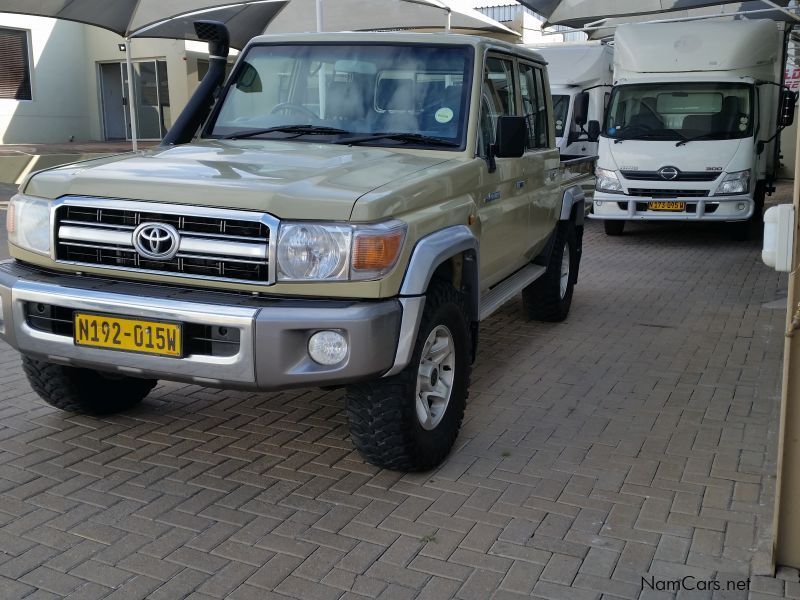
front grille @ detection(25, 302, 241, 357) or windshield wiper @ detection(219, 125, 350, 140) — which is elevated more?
windshield wiper @ detection(219, 125, 350, 140)

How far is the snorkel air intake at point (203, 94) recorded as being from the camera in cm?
528

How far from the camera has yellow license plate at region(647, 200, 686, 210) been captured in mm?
11961

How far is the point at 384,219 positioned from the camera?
11.9 ft

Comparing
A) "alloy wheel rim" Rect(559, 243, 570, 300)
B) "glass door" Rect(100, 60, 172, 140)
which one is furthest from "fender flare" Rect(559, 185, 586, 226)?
"glass door" Rect(100, 60, 172, 140)

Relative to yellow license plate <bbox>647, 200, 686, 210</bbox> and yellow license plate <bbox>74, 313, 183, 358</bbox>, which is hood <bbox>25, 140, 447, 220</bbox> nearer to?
yellow license plate <bbox>74, 313, 183, 358</bbox>

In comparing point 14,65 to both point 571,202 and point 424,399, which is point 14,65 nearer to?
point 571,202

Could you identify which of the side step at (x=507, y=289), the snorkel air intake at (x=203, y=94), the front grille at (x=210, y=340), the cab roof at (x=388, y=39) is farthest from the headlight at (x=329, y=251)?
the snorkel air intake at (x=203, y=94)

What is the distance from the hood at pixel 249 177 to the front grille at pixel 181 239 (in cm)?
6

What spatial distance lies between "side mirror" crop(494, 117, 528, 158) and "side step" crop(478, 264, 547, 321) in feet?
2.83

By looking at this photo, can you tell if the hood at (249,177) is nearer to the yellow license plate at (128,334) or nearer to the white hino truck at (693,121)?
the yellow license plate at (128,334)

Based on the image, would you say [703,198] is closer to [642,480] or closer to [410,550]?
[642,480]

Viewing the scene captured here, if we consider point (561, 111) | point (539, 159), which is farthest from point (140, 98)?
point (539, 159)

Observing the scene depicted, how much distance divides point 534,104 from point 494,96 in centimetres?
109

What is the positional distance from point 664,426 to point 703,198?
25.3ft
